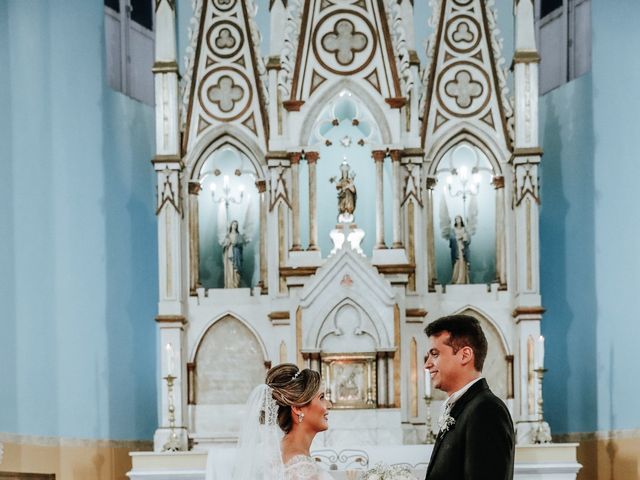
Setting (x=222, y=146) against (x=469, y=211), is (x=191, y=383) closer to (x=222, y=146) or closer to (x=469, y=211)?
(x=222, y=146)

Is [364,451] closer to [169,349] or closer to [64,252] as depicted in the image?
[169,349]

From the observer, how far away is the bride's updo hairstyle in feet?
15.1

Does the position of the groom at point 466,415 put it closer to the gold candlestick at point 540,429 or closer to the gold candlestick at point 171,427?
the gold candlestick at point 540,429

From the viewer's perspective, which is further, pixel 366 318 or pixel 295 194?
pixel 295 194

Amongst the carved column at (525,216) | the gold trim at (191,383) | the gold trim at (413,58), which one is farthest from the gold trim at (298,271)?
the gold trim at (413,58)

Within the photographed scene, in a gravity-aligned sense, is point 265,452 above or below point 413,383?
above

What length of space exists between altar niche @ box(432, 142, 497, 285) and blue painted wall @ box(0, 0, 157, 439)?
2.87 meters

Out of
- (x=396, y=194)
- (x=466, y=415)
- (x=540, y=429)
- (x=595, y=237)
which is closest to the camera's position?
(x=466, y=415)

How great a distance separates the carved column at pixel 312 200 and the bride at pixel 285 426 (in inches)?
197

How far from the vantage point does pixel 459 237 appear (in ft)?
32.5

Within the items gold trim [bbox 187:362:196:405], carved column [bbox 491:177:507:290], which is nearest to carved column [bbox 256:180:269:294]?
gold trim [bbox 187:362:196:405]

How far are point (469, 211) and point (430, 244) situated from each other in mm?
465

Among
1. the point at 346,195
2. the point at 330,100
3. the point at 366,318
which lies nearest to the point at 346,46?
the point at 330,100

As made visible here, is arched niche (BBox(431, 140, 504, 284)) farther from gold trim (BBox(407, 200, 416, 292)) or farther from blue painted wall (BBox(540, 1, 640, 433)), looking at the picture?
blue painted wall (BBox(540, 1, 640, 433))
